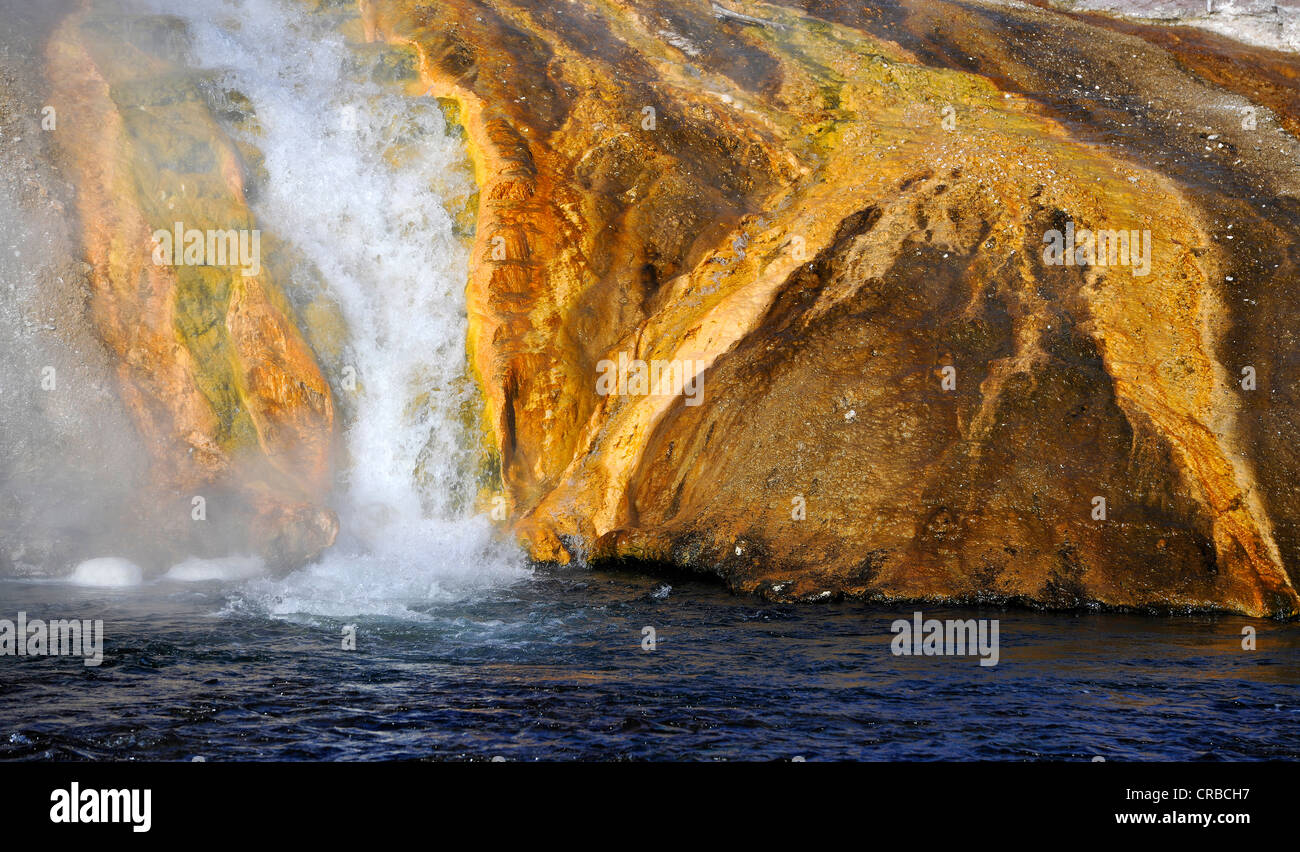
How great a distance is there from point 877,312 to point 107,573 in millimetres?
11166

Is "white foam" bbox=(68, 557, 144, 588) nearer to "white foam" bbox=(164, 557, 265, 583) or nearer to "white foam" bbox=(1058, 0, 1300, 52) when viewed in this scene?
"white foam" bbox=(164, 557, 265, 583)

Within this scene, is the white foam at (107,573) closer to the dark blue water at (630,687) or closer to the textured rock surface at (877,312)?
the dark blue water at (630,687)

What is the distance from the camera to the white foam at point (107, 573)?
1391cm

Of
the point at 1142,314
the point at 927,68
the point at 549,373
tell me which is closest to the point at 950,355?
the point at 1142,314

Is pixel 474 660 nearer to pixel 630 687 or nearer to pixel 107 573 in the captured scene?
pixel 630 687

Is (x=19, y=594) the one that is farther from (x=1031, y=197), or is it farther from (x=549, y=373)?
(x=1031, y=197)

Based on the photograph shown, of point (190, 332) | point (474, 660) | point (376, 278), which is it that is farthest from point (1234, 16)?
point (474, 660)

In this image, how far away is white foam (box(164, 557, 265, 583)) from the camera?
1426 cm

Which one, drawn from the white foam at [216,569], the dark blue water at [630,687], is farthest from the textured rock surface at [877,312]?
the white foam at [216,569]

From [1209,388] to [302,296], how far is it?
13761 millimetres

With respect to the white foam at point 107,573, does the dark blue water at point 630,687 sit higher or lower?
lower

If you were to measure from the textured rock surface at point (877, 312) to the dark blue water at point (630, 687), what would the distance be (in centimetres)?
149

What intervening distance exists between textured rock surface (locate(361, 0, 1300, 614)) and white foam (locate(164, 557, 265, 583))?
3.75 meters

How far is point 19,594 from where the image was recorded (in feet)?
42.6
